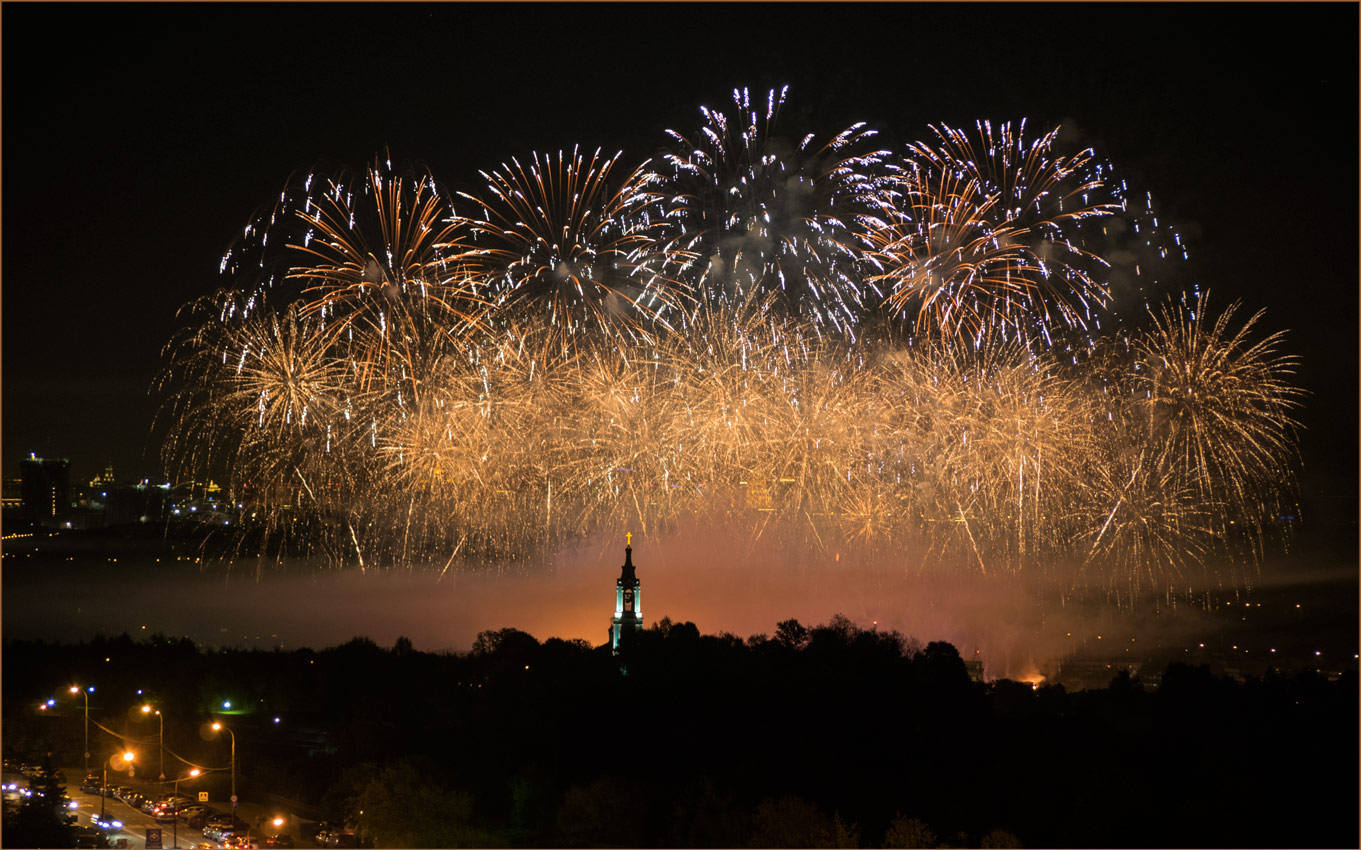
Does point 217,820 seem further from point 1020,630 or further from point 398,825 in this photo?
point 1020,630

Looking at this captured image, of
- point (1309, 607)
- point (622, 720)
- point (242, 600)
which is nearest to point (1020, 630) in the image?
point (1309, 607)

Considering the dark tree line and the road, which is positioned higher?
the dark tree line

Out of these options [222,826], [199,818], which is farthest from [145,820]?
[222,826]

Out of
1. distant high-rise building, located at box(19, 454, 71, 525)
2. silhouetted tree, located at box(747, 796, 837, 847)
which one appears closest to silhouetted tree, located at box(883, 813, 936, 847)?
silhouetted tree, located at box(747, 796, 837, 847)

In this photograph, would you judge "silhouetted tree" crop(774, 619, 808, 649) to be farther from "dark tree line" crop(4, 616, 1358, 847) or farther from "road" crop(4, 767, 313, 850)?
"road" crop(4, 767, 313, 850)

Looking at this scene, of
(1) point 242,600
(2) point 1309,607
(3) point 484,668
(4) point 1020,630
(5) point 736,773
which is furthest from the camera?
(1) point 242,600

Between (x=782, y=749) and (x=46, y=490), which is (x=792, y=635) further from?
(x=46, y=490)
